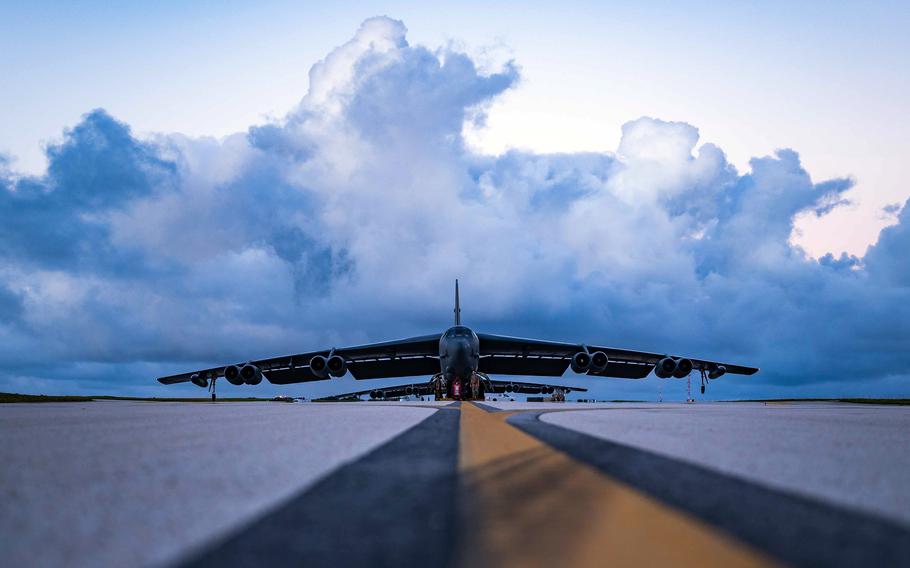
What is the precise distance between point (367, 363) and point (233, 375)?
30.7 ft

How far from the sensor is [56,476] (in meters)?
3.15

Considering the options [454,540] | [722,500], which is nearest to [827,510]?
[722,500]

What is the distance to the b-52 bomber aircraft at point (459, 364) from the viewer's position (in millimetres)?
29453

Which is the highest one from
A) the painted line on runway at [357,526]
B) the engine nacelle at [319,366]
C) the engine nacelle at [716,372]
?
the painted line on runway at [357,526]

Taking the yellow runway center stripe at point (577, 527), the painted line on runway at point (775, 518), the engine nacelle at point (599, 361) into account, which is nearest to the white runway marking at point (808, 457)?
the painted line on runway at point (775, 518)

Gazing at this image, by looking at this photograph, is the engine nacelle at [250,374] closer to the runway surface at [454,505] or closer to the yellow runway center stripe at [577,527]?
the runway surface at [454,505]

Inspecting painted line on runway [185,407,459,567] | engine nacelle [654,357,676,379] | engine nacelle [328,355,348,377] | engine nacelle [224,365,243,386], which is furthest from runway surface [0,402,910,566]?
engine nacelle [654,357,676,379]

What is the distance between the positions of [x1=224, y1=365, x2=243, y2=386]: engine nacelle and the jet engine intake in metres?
25.5

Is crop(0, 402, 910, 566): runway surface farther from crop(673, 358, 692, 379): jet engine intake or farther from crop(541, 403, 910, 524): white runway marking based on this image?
crop(673, 358, 692, 379): jet engine intake

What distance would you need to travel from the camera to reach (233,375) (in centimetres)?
3512

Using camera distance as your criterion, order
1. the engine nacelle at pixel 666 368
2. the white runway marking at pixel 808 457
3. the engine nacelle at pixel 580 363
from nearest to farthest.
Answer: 1. the white runway marking at pixel 808 457
2. the engine nacelle at pixel 580 363
3. the engine nacelle at pixel 666 368

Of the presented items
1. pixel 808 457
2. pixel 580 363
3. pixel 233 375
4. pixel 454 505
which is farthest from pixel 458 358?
pixel 454 505

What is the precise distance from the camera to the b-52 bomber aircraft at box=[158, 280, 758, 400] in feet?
96.6

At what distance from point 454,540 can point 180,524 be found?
0.97 metres
